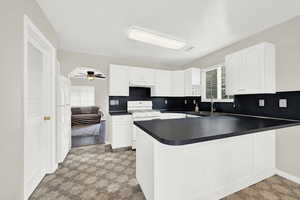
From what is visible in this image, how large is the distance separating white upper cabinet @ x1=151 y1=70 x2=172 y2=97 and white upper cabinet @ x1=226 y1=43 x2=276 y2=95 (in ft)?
6.06

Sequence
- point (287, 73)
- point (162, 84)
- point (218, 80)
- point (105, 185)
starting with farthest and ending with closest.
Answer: point (162, 84) < point (218, 80) < point (287, 73) < point (105, 185)

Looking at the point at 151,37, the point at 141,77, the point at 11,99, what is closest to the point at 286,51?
the point at 151,37

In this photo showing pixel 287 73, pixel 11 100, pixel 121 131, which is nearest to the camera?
pixel 11 100

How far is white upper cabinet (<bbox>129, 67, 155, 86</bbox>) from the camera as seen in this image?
3359 millimetres

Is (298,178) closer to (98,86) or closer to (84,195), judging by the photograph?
(84,195)

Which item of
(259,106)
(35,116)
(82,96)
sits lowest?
(35,116)

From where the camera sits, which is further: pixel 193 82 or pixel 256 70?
pixel 193 82

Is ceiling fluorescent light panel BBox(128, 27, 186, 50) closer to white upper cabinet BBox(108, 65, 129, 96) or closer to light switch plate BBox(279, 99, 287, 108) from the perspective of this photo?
white upper cabinet BBox(108, 65, 129, 96)

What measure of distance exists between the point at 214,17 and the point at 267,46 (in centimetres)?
101

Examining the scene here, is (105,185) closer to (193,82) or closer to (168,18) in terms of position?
(168,18)

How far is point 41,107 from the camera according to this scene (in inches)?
77.9

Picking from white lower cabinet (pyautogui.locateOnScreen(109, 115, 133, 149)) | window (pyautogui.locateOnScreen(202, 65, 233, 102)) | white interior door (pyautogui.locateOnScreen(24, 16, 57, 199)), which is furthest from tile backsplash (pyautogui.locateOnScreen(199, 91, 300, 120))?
white interior door (pyautogui.locateOnScreen(24, 16, 57, 199))

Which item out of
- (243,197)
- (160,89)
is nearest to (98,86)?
(160,89)

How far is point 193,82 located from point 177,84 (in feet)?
1.57
